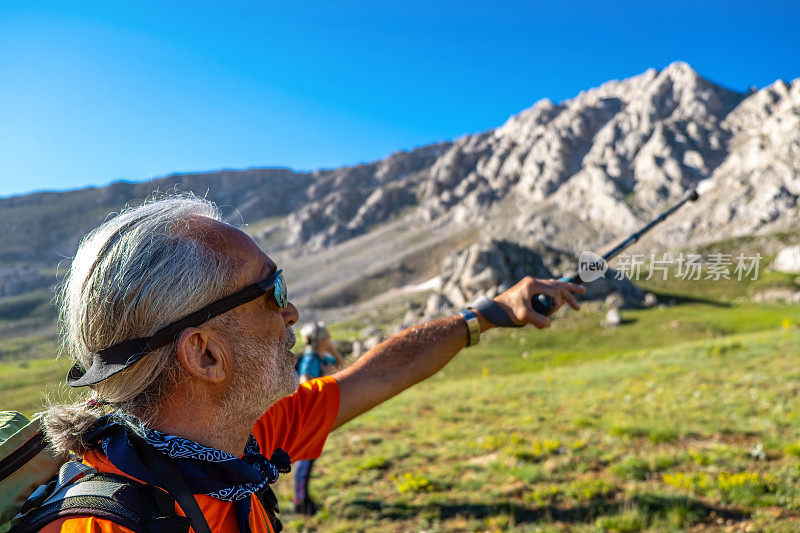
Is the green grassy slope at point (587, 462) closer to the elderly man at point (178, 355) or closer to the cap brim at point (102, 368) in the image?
the elderly man at point (178, 355)

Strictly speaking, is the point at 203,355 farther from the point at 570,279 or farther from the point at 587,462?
the point at 587,462

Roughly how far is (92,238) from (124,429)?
3.21 ft

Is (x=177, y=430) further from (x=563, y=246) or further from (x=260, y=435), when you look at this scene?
(x=563, y=246)

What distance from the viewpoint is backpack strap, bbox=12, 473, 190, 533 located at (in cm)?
172

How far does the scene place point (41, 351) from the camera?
172 meters

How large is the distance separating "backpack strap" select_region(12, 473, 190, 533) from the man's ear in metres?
0.52

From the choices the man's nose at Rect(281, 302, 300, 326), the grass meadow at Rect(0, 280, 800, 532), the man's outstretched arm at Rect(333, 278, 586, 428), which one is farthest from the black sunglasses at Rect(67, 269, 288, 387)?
the man's outstretched arm at Rect(333, 278, 586, 428)

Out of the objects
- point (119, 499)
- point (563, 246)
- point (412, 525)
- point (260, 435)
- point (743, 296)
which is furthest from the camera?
point (563, 246)

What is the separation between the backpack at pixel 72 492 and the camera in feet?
5.72

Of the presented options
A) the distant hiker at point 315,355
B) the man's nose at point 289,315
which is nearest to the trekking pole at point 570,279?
the man's nose at point 289,315

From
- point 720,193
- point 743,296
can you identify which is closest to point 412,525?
point 743,296

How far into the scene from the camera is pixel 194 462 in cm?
213

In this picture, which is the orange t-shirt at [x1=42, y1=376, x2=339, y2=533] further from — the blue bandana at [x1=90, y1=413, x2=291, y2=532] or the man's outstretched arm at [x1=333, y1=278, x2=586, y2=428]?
the blue bandana at [x1=90, y1=413, x2=291, y2=532]

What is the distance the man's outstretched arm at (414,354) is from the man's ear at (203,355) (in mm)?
1581
